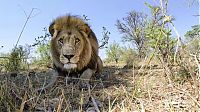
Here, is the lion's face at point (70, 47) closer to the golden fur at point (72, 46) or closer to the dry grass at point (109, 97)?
the golden fur at point (72, 46)

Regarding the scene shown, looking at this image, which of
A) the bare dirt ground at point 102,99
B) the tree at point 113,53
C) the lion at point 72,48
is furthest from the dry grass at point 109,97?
the tree at point 113,53

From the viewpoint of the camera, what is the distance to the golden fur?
3.94 metres

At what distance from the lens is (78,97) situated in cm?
311

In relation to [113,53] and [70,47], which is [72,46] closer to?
[70,47]

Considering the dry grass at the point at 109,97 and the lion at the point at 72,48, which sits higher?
the lion at the point at 72,48

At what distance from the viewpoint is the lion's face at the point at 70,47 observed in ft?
12.8

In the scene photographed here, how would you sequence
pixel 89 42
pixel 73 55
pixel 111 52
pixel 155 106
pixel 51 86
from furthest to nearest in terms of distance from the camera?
pixel 111 52 < pixel 89 42 < pixel 73 55 < pixel 51 86 < pixel 155 106

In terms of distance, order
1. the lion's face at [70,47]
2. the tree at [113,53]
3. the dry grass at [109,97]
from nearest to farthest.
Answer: the dry grass at [109,97], the lion's face at [70,47], the tree at [113,53]

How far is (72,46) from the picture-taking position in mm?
3922

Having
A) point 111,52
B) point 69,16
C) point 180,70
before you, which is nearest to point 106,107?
point 180,70

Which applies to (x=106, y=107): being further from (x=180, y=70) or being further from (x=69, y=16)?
(x=69, y=16)

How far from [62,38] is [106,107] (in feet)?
4.83

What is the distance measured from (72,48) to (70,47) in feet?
0.10

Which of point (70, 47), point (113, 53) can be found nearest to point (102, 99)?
point (70, 47)
